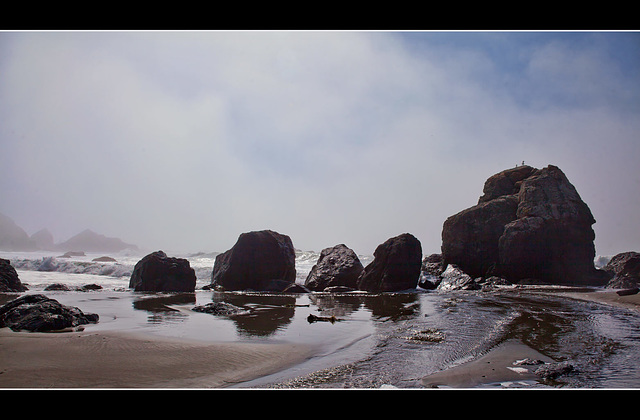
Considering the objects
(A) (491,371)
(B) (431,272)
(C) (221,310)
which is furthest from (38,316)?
(B) (431,272)

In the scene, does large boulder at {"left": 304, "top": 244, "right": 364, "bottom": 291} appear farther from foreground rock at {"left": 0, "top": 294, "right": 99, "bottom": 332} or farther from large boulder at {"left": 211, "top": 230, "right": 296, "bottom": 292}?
foreground rock at {"left": 0, "top": 294, "right": 99, "bottom": 332}

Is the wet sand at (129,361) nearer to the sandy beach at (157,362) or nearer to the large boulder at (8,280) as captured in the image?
the sandy beach at (157,362)

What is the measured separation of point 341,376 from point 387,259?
22.7 meters

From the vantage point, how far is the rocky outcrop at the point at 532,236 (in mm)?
31953

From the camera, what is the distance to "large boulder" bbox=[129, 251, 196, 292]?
25.8 meters

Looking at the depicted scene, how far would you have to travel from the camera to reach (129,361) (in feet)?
19.8

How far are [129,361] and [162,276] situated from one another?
21.9 m

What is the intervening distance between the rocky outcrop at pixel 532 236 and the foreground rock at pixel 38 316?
32781 mm

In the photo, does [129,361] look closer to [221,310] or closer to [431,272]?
[221,310]

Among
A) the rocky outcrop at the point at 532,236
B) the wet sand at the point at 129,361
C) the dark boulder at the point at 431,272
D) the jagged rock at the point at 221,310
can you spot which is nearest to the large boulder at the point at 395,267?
the dark boulder at the point at 431,272

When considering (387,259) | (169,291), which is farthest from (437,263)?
(169,291)

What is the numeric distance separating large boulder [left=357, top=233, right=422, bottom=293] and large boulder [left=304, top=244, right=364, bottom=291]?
1080 mm

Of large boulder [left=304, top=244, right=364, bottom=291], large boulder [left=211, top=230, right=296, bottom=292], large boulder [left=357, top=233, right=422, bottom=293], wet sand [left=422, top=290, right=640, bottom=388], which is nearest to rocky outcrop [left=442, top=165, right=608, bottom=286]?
large boulder [left=357, top=233, right=422, bottom=293]

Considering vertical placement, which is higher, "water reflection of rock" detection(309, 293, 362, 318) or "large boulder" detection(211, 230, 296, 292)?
"large boulder" detection(211, 230, 296, 292)
